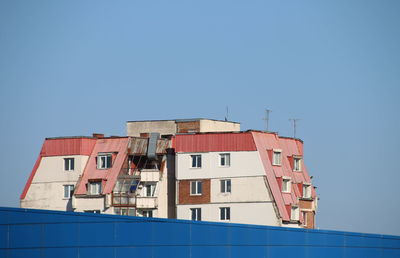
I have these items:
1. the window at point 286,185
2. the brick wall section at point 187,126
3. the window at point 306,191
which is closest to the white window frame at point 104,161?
the brick wall section at point 187,126

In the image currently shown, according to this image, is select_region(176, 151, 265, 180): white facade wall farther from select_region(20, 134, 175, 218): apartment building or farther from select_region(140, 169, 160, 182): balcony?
select_region(20, 134, 175, 218): apartment building

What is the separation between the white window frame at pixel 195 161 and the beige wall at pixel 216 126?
9.72 metres

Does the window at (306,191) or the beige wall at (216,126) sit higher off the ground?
the beige wall at (216,126)

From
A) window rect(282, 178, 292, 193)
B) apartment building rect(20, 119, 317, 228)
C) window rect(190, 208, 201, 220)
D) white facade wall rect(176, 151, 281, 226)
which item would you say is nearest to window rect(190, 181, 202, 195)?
apartment building rect(20, 119, 317, 228)

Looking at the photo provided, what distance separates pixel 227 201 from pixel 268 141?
28.4 feet

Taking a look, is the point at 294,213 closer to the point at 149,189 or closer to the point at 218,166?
the point at 218,166

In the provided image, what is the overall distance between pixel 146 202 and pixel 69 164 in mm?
11308

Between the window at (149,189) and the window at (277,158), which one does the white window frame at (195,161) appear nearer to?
the window at (149,189)

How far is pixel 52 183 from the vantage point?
107m

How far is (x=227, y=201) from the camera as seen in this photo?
328 ft

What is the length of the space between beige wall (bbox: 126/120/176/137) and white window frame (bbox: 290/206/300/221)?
19092mm

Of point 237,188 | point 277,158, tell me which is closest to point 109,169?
point 237,188

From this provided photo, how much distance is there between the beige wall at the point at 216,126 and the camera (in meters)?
112

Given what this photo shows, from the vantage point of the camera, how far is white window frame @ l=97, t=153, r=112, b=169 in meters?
105
